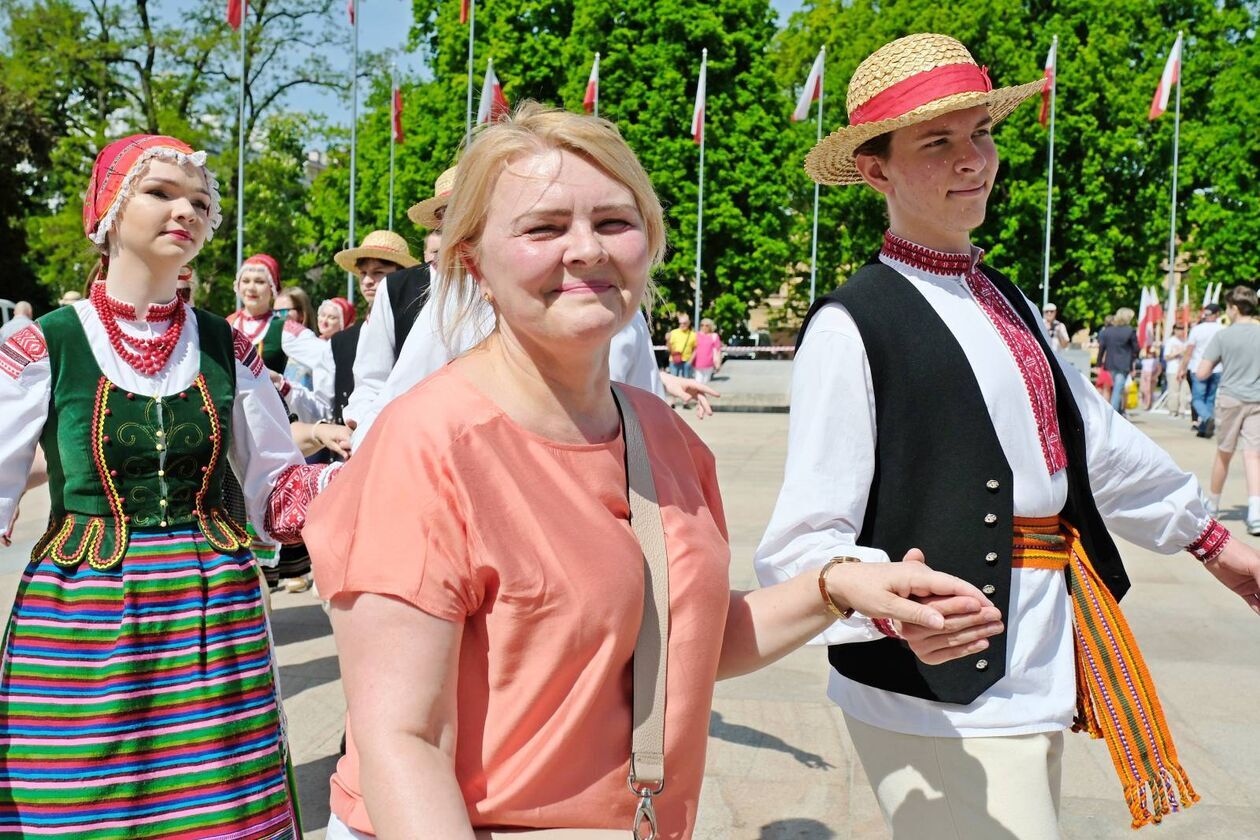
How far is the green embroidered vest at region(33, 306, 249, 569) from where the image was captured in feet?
9.57

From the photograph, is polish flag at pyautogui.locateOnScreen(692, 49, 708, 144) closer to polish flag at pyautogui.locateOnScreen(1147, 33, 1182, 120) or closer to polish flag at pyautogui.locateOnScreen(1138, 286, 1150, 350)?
polish flag at pyautogui.locateOnScreen(1147, 33, 1182, 120)

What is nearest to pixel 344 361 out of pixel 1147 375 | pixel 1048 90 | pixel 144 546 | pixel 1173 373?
pixel 144 546

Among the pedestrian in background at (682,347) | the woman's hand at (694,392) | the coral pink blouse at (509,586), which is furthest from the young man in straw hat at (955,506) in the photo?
the pedestrian in background at (682,347)

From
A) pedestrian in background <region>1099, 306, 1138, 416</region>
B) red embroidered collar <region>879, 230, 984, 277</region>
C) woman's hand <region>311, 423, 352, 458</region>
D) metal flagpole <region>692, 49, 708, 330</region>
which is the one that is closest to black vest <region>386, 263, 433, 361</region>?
woman's hand <region>311, 423, 352, 458</region>

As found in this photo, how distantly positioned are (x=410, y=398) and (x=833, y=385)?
95 cm

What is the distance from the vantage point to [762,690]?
550cm

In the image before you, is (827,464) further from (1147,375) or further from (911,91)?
(1147,375)

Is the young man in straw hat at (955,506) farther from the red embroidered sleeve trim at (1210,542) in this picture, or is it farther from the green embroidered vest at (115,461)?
the green embroidered vest at (115,461)

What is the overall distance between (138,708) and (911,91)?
2.08m

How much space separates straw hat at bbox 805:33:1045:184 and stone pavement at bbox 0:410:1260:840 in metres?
2.25

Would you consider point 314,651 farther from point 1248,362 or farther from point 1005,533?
point 1248,362

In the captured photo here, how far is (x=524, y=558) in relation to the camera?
156cm

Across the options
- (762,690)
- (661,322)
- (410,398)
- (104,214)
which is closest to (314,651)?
(762,690)

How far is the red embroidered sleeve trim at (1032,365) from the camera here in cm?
241
